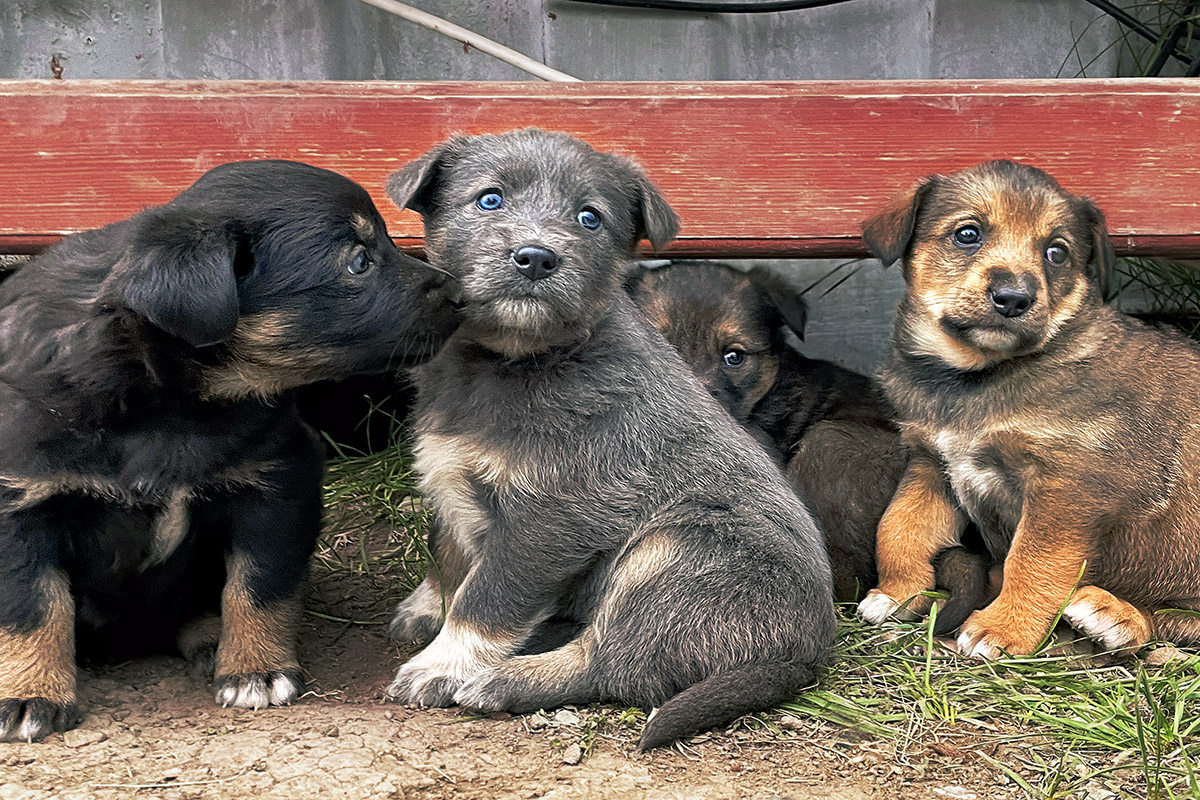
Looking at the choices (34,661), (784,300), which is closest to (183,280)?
(34,661)

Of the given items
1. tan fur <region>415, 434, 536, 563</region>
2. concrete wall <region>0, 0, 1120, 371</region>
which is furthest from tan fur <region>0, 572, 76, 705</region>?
concrete wall <region>0, 0, 1120, 371</region>

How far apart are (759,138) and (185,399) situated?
8.48ft

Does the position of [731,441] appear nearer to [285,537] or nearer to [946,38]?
[285,537]

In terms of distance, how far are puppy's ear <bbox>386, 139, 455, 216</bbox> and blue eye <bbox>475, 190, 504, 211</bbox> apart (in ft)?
0.74

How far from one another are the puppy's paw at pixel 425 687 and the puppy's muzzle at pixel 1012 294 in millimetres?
2369

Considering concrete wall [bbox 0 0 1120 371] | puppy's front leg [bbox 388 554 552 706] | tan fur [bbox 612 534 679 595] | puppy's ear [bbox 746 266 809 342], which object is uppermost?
concrete wall [bbox 0 0 1120 371]

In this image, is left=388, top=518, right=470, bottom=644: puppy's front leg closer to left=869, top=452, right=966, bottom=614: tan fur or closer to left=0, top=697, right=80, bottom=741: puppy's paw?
left=0, top=697, right=80, bottom=741: puppy's paw

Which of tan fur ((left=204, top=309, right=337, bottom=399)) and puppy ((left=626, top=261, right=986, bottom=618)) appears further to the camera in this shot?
puppy ((left=626, top=261, right=986, bottom=618))

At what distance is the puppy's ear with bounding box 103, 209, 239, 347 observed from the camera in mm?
3494

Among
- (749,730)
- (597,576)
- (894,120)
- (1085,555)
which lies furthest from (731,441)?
(894,120)

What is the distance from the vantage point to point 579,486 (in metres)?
4.03

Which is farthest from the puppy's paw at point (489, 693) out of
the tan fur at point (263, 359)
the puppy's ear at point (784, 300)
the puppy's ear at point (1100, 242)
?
the puppy's ear at point (1100, 242)

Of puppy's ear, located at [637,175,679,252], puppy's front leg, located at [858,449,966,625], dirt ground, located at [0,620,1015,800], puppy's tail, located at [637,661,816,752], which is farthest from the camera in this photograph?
puppy's front leg, located at [858,449,966,625]

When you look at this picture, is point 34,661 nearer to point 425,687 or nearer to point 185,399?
point 185,399
